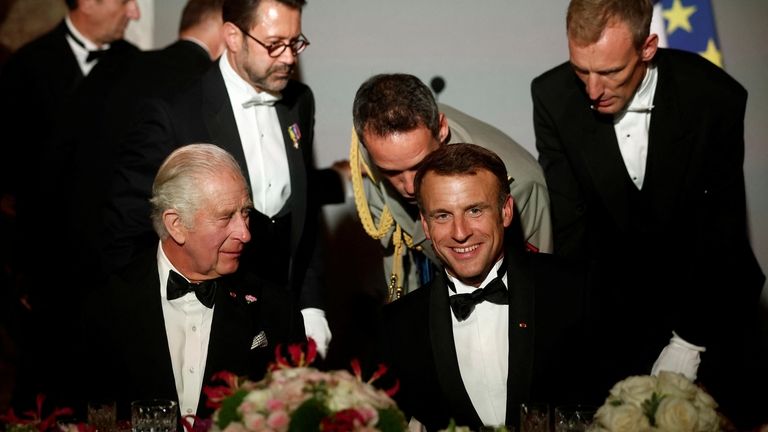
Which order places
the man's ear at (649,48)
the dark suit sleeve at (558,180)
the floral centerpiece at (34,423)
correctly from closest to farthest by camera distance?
the floral centerpiece at (34,423), the man's ear at (649,48), the dark suit sleeve at (558,180)

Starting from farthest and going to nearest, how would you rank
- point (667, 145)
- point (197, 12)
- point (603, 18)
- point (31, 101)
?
1. point (31, 101)
2. point (197, 12)
3. point (667, 145)
4. point (603, 18)

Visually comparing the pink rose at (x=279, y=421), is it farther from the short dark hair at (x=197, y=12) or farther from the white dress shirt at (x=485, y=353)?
the short dark hair at (x=197, y=12)

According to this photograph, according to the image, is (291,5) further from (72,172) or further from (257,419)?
(257,419)

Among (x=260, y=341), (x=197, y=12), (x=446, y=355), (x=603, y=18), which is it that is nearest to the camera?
(x=446, y=355)

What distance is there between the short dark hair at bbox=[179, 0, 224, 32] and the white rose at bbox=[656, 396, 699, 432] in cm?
308

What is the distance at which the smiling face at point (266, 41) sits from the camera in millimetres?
3832

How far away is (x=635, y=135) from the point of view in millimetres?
3879

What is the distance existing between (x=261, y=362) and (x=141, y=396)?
0.38m

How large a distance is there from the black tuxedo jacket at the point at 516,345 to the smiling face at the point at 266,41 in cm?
105

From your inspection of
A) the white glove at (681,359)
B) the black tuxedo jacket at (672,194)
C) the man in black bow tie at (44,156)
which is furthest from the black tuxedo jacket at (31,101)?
the white glove at (681,359)

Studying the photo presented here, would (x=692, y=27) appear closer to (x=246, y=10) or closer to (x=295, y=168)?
(x=295, y=168)

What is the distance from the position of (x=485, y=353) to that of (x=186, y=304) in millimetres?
926

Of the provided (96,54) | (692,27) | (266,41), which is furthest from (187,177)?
(692,27)

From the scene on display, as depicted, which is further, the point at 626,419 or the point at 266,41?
the point at 266,41
